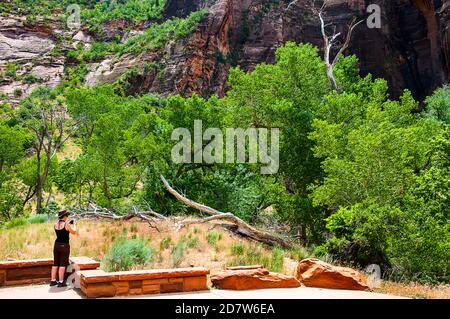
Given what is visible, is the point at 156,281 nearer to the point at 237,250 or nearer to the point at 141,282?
the point at 141,282

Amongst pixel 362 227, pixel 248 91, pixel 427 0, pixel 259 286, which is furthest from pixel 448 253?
pixel 427 0

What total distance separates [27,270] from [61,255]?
3.15 feet

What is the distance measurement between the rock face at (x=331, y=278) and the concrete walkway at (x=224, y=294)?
0.92 feet

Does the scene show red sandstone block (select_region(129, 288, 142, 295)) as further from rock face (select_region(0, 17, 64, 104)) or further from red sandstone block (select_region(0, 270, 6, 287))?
rock face (select_region(0, 17, 64, 104))

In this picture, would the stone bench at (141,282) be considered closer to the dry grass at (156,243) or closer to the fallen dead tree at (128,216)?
the dry grass at (156,243)

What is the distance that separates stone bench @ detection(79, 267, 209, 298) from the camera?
6426 millimetres

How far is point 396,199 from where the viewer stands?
45.1ft

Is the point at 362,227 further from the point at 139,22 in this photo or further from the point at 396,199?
the point at 139,22

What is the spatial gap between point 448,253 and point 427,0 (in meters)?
38.7

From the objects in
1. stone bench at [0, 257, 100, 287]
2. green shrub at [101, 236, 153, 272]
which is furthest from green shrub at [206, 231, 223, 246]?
stone bench at [0, 257, 100, 287]

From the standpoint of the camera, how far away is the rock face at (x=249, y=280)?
7.46m

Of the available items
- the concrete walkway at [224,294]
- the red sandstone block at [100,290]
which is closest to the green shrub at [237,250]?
the concrete walkway at [224,294]

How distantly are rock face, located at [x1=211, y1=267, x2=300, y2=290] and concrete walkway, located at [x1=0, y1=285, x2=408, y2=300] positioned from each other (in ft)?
0.69

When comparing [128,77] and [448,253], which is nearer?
[448,253]
